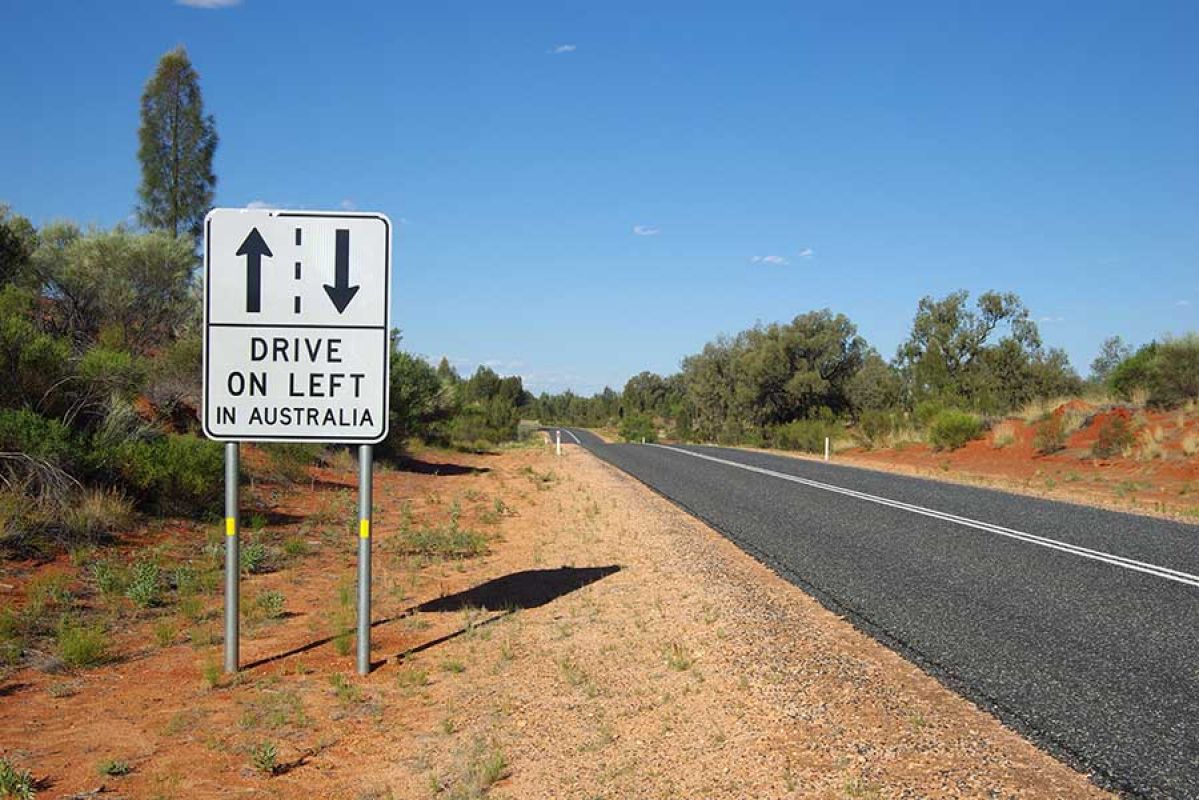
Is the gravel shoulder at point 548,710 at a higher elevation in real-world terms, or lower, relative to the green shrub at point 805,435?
lower

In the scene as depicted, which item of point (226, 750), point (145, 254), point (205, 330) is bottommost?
point (226, 750)

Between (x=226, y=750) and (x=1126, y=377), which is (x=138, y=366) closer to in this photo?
(x=226, y=750)

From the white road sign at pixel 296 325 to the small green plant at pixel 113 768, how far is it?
2505mm

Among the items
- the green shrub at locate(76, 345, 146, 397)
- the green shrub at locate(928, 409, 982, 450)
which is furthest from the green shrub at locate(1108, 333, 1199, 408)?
the green shrub at locate(76, 345, 146, 397)

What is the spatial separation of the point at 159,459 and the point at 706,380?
6851 cm

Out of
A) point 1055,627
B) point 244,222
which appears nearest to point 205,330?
point 244,222

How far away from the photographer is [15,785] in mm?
4574

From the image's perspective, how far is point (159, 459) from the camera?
13.2 metres

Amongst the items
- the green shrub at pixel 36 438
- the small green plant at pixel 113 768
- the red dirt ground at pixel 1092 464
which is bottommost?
the small green plant at pixel 113 768

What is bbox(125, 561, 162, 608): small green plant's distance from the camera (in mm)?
8805

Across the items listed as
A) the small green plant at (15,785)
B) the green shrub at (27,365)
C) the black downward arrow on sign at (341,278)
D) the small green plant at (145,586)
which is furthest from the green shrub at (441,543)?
the small green plant at (15,785)

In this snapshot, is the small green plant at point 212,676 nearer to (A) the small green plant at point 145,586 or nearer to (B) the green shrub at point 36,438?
(A) the small green plant at point 145,586

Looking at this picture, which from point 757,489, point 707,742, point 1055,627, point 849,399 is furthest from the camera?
point 849,399

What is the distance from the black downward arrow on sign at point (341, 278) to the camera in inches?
273
